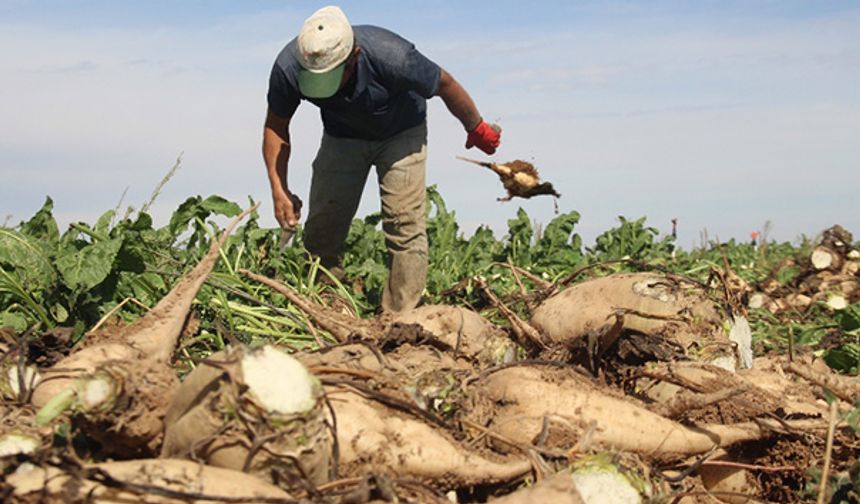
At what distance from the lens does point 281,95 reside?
259 inches

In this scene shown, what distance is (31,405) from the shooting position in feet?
10.3

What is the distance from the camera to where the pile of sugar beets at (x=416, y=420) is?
8.52 ft

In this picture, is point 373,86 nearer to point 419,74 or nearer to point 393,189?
point 419,74

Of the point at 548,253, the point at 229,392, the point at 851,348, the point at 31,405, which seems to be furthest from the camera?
the point at 548,253

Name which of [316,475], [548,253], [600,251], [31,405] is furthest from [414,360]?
[600,251]

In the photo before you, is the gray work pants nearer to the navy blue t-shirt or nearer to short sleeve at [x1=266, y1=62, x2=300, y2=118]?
the navy blue t-shirt

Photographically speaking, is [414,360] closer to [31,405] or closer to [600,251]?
[31,405]

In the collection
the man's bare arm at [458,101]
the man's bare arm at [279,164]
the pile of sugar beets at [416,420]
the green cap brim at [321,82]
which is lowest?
the pile of sugar beets at [416,420]

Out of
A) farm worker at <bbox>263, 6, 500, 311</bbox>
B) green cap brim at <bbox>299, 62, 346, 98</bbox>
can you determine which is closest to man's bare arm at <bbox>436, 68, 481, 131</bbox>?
farm worker at <bbox>263, 6, 500, 311</bbox>

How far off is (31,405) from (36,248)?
4.72 feet

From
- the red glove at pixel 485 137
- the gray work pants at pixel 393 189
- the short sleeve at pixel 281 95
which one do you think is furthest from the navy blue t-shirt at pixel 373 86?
the red glove at pixel 485 137

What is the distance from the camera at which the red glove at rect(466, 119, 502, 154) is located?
7.20m

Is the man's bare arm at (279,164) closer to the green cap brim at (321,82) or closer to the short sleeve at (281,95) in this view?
the short sleeve at (281,95)

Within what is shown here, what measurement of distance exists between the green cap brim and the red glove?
133cm
